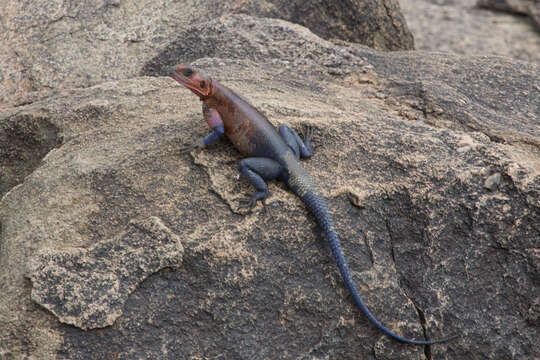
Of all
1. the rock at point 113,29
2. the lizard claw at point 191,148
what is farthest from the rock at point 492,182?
the rock at point 113,29

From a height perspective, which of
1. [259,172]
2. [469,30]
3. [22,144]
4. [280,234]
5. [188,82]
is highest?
[188,82]

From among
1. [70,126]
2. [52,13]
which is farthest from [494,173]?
[52,13]

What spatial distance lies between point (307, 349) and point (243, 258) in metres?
0.59

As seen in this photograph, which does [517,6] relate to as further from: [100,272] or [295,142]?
[100,272]

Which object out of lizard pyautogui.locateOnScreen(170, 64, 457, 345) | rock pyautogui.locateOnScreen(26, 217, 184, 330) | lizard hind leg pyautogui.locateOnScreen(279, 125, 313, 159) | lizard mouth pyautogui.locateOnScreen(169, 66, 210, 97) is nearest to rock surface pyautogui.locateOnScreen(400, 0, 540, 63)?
lizard hind leg pyautogui.locateOnScreen(279, 125, 313, 159)

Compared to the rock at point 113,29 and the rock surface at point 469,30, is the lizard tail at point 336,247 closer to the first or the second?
the rock at point 113,29

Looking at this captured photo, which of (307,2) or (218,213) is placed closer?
(218,213)

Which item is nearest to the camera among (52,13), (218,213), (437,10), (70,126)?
(218,213)

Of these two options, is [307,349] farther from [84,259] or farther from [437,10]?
[437,10]

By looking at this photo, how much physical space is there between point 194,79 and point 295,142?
78 centimetres

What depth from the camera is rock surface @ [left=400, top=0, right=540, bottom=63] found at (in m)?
8.78

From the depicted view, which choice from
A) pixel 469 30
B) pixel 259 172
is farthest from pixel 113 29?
pixel 469 30

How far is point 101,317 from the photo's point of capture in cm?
262

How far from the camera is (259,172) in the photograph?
319 cm
